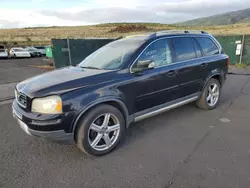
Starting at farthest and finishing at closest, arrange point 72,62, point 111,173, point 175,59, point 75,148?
point 72,62
point 175,59
point 75,148
point 111,173

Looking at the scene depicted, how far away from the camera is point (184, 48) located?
14.2 ft

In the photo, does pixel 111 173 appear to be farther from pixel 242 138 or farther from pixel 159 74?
pixel 242 138

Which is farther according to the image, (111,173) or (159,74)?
(159,74)

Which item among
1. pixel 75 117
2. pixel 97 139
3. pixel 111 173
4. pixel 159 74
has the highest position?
pixel 159 74

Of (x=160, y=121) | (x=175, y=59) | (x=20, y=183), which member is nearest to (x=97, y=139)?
(x=20, y=183)

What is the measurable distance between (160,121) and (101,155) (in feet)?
5.54

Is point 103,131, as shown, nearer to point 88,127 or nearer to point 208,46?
point 88,127

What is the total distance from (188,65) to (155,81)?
3.23ft

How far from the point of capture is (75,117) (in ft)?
9.45

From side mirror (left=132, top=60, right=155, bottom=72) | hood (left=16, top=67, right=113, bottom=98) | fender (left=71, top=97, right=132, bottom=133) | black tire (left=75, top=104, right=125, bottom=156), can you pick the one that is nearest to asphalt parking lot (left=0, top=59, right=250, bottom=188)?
black tire (left=75, top=104, right=125, bottom=156)

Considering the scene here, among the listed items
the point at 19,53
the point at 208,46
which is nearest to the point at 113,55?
the point at 208,46

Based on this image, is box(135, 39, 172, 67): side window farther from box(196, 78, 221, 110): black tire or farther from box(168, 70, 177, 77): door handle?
box(196, 78, 221, 110): black tire

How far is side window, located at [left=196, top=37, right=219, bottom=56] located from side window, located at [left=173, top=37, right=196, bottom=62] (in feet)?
1.26

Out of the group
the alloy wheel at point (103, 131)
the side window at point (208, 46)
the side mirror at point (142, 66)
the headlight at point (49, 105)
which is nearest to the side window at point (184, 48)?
the side window at point (208, 46)
